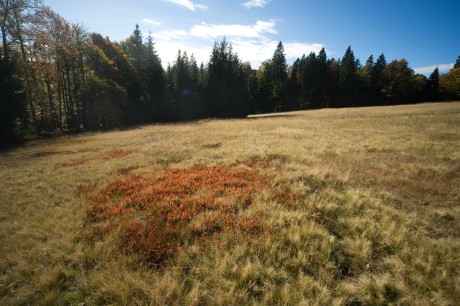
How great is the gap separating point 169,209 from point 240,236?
105 inches

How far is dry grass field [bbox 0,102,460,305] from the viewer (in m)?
3.76

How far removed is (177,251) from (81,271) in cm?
193

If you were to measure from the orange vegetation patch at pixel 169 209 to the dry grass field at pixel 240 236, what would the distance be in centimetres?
4

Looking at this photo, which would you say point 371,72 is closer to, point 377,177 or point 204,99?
point 204,99

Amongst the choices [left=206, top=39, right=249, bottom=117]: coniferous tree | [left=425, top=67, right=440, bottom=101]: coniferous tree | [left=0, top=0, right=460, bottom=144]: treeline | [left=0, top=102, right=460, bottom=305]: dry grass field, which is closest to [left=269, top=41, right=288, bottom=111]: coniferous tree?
[left=0, top=0, right=460, bottom=144]: treeline

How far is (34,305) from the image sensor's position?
3662 millimetres

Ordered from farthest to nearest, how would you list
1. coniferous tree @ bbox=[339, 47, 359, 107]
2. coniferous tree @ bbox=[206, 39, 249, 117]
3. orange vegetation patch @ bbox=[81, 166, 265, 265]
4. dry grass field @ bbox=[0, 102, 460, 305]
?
coniferous tree @ bbox=[339, 47, 359, 107], coniferous tree @ bbox=[206, 39, 249, 117], orange vegetation patch @ bbox=[81, 166, 265, 265], dry grass field @ bbox=[0, 102, 460, 305]

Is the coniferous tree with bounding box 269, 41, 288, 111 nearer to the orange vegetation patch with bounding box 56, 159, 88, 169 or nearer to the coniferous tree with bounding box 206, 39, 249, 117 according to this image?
the coniferous tree with bounding box 206, 39, 249, 117

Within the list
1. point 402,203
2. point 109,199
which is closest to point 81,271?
point 109,199

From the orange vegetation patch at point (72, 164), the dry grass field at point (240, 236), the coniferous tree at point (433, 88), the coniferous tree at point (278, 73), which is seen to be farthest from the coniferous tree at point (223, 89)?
the coniferous tree at point (433, 88)

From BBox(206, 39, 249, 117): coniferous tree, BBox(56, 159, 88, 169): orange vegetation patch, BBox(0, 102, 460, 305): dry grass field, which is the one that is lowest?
BBox(0, 102, 460, 305): dry grass field

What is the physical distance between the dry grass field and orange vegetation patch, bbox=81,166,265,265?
0.04 m

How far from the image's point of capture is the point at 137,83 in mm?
45938

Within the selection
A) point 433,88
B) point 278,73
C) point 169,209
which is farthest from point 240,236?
point 433,88
